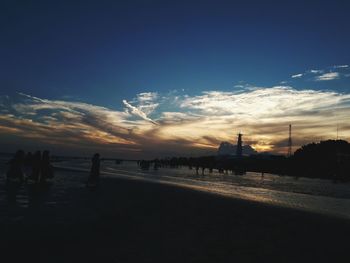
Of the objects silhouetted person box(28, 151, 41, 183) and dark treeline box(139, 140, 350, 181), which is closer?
silhouetted person box(28, 151, 41, 183)

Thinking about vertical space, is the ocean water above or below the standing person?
below

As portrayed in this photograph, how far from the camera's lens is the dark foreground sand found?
8.72 metres

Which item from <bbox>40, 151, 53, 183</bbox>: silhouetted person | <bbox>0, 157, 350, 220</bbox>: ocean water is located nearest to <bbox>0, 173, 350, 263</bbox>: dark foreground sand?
<bbox>0, 157, 350, 220</bbox>: ocean water

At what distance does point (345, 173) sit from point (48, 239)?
92.7m

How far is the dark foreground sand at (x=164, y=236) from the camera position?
872cm

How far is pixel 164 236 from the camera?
11.1 metres

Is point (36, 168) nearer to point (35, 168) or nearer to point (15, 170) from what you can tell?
point (35, 168)

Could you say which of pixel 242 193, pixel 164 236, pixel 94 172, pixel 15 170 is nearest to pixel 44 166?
pixel 15 170

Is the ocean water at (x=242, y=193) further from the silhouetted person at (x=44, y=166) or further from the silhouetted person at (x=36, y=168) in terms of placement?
the silhouetted person at (x=36, y=168)

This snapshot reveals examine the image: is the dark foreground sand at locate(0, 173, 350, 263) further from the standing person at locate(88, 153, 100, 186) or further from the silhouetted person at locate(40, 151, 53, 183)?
the standing person at locate(88, 153, 100, 186)

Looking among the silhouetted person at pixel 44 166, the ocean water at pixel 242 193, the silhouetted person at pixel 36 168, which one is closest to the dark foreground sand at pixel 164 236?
the ocean water at pixel 242 193

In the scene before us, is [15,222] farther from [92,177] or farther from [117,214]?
[92,177]

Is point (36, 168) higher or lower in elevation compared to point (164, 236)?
higher

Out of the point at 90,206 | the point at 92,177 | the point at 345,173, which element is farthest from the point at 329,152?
the point at 90,206
